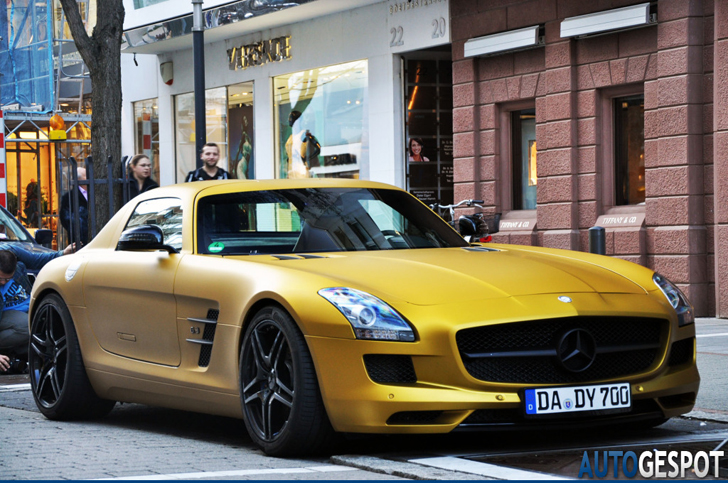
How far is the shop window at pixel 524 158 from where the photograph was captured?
18.6m

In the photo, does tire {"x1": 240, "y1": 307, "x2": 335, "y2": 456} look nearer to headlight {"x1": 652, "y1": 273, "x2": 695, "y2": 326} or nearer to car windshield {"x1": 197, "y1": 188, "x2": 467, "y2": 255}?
car windshield {"x1": 197, "y1": 188, "x2": 467, "y2": 255}

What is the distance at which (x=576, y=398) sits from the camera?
5.75m

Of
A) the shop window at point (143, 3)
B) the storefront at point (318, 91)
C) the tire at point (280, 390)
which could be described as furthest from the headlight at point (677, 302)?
the shop window at point (143, 3)

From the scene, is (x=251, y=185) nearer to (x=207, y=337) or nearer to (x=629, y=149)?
(x=207, y=337)

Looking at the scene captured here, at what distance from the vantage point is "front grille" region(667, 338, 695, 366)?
20.4 ft


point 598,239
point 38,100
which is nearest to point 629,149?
point 598,239

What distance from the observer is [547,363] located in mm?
5785

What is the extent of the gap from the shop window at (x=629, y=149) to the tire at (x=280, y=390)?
1114cm

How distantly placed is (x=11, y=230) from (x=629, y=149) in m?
7.78

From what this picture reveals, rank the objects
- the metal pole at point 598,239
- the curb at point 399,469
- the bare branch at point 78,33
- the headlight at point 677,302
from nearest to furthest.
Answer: the curb at point 399,469, the headlight at point 677,302, the metal pole at point 598,239, the bare branch at point 78,33

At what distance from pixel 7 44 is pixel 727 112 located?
1983cm

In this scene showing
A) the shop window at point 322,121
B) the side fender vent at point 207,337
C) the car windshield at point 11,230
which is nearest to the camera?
the side fender vent at point 207,337

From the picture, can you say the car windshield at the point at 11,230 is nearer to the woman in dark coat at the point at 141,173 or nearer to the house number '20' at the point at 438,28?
the woman in dark coat at the point at 141,173

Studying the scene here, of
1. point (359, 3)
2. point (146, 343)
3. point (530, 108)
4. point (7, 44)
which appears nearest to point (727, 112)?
point (530, 108)
